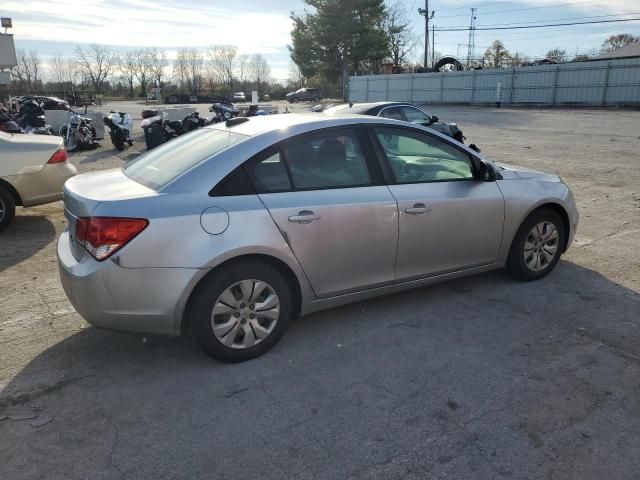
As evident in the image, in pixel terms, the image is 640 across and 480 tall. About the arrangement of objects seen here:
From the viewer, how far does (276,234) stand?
3412 millimetres

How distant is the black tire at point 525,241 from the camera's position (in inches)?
183

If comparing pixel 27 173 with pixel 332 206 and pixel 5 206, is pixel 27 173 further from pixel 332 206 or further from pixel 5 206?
pixel 332 206

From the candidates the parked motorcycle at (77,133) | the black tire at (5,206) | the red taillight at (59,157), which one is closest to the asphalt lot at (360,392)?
the black tire at (5,206)

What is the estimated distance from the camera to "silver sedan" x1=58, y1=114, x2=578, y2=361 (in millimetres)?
3150

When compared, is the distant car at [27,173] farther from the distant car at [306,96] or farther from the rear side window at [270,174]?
the distant car at [306,96]

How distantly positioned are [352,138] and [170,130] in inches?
462

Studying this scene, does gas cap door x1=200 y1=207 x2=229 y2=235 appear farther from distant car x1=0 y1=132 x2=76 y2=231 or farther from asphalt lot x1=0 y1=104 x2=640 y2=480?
distant car x1=0 y1=132 x2=76 y2=231

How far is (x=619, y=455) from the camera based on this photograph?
102 inches

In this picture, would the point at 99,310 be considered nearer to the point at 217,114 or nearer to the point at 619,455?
the point at 619,455

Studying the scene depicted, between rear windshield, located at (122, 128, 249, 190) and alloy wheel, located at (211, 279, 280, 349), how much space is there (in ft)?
2.81

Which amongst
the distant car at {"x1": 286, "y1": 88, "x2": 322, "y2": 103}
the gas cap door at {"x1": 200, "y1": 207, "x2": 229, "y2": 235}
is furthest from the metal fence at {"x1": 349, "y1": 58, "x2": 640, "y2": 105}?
the gas cap door at {"x1": 200, "y1": 207, "x2": 229, "y2": 235}

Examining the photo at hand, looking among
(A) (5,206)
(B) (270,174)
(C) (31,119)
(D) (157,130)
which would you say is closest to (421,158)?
(B) (270,174)

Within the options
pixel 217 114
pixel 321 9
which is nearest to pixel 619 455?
pixel 217 114

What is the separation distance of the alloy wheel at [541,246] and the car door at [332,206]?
60.6 inches
